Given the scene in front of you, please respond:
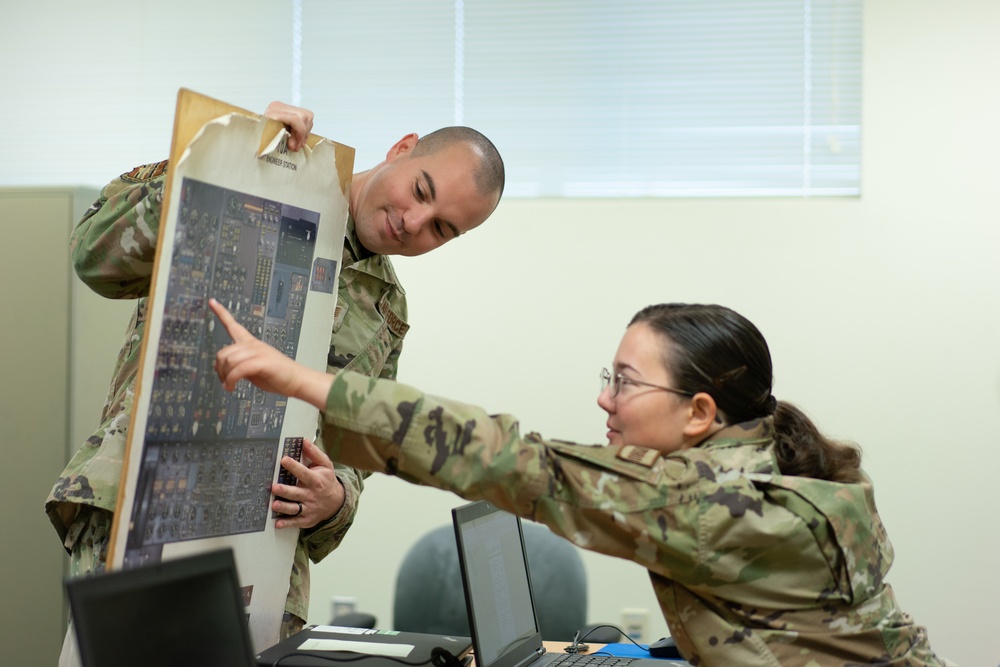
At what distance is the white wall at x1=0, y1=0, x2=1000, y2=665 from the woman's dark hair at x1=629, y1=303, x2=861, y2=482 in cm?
167

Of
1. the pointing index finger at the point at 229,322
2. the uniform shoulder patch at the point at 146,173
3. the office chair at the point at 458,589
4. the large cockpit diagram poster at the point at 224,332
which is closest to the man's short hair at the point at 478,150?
the large cockpit diagram poster at the point at 224,332

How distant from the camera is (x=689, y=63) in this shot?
10.1ft

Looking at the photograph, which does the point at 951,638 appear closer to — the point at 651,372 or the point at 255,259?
the point at 651,372

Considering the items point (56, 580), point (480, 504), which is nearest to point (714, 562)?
point (480, 504)

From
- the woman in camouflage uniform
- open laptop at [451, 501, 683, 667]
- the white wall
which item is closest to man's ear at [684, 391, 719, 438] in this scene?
the woman in camouflage uniform

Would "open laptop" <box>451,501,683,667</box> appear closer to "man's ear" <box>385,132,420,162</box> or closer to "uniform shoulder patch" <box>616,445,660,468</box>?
"uniform shoulder patch" <box>616,445,660,468</box>

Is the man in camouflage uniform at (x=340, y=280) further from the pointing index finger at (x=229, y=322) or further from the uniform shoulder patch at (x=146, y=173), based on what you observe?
the pointing index finger at (x=229, y=322)

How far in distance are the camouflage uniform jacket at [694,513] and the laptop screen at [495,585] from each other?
0.40 metres

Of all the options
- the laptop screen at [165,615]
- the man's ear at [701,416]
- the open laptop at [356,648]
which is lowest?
the open laptop at [356,648]

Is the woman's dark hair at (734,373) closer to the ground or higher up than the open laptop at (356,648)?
higher up

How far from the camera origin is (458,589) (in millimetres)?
2672

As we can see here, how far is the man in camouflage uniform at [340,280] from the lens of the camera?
1338mm

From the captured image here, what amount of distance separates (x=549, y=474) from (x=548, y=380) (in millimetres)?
1974

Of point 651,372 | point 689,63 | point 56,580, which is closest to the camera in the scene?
point 651,372
